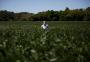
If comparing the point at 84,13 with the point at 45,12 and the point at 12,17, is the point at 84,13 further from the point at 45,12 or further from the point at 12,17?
the point at 12,17

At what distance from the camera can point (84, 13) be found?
237ft

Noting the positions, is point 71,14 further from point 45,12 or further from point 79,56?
point 79,56

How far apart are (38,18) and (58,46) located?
7012 cm

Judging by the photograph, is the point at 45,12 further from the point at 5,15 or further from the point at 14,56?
the point at 14,56

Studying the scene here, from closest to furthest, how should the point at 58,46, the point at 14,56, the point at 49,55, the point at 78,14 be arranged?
the point at 14,56 → the point at 49,55 → the point at 58,46 → the point at 78,14

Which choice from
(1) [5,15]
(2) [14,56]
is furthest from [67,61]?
(1) [5,15]

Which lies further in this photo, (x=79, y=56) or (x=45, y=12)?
(x=45, y=12)

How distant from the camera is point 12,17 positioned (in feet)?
234

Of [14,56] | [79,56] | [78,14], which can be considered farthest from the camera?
[78,14]

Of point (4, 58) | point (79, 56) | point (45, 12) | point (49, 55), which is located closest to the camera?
point (4, 58)

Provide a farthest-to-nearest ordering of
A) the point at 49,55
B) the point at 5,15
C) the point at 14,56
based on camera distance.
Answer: the point at 5,15 → the point at 49,55 → the point at 14,56

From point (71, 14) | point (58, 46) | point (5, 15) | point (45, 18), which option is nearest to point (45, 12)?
point (45, 18)

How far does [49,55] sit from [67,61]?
202mm

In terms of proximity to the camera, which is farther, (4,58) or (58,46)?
(58,46)
